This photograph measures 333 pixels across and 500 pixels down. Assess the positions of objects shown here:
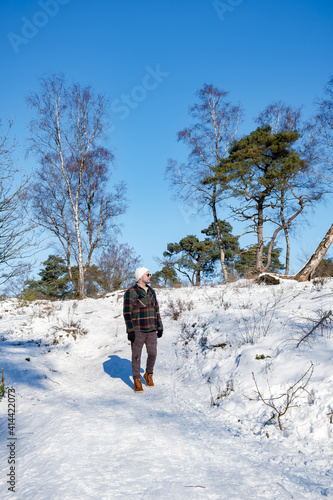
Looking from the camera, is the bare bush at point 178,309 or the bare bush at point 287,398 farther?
the bare bush at point 178,309

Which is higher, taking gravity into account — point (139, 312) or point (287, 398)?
point (139, 312)

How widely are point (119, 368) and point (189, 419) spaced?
3017mm

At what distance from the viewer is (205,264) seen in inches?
1280

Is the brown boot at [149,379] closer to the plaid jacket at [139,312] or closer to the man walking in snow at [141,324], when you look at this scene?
the man walking in snow at [141,324]

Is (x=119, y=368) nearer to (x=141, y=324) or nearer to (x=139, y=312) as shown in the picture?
(x=141, y=324)

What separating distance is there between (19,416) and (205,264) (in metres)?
29.6

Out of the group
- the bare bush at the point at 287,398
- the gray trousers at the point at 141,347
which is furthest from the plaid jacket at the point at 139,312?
the bare bush at the point at 287,398

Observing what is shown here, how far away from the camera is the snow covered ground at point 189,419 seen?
6.57 ft

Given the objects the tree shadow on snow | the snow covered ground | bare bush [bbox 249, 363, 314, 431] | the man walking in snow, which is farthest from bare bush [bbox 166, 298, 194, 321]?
bare bush [bbox 249, 363, 314, 431]

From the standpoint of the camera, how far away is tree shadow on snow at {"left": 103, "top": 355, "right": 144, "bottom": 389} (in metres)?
5.46

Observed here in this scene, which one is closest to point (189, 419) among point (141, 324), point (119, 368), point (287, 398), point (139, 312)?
point (287, 398)

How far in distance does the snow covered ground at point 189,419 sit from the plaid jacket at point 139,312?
100cm

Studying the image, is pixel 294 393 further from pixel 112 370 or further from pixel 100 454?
pixel 112 370

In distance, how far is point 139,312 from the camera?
5062 mm
